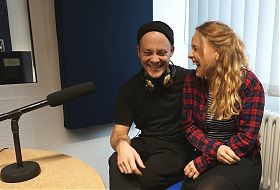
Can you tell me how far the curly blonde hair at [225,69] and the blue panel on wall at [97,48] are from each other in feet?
2.47

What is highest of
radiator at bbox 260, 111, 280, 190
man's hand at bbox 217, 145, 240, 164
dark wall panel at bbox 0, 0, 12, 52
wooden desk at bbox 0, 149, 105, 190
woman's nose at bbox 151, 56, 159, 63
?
dark wall panel at bbox 0, 0, 12, 52

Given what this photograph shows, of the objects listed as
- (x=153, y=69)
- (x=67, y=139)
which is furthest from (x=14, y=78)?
(x=153, y=69)

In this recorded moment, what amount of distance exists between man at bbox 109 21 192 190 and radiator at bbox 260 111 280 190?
50 centimetres

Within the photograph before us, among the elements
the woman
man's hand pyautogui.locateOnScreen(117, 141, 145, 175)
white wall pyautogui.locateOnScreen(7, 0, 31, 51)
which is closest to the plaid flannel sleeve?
the woman

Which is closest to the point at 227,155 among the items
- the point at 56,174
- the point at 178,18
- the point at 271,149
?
the point at 271,149

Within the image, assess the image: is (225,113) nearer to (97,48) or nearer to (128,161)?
(128,161)

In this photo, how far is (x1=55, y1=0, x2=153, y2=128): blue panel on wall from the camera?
1.85 metres

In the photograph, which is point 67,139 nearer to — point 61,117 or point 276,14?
point 61,117

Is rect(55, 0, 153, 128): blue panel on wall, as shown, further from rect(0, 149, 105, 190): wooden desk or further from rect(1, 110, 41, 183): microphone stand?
rect(1, 110, 41, 183): microphone stand

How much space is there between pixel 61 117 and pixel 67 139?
17cm

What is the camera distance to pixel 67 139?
208 centimetres

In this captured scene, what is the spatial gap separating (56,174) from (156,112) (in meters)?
0.71

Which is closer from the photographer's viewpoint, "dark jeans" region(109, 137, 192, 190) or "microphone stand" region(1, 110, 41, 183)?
"microphone stand" region(1, 110, 41, 183)

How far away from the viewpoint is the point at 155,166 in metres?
1.46
